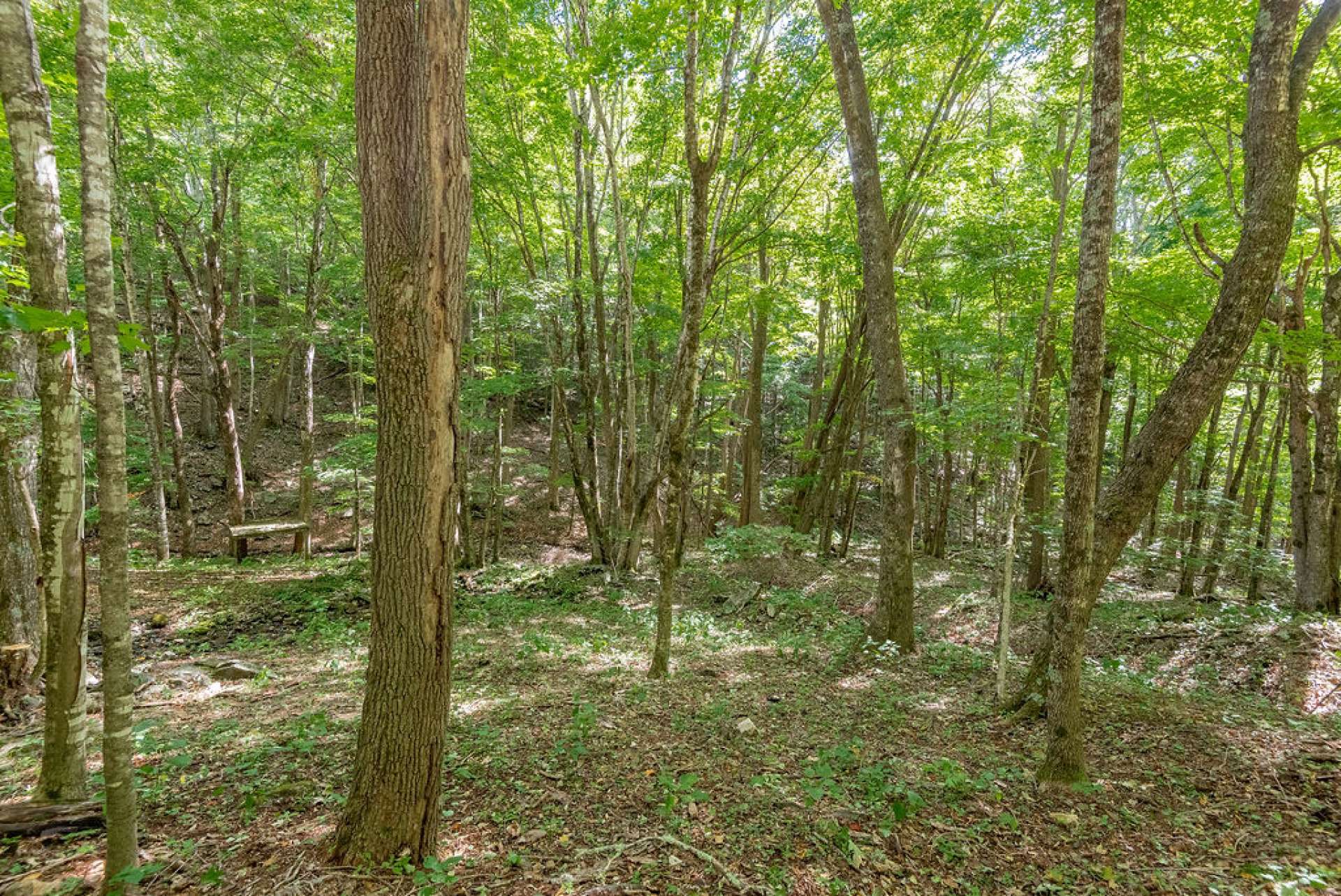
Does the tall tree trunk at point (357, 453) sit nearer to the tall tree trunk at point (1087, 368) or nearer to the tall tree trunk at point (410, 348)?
the tall tree trunk at point (410, 348)

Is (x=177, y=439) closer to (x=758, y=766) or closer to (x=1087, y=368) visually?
(x=758, y=766)

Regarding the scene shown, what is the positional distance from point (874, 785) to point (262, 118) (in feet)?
48.5

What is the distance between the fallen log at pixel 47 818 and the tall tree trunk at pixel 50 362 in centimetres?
68

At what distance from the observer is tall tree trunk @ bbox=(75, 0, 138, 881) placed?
103 inches

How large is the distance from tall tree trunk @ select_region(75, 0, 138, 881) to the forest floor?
2.07 ft

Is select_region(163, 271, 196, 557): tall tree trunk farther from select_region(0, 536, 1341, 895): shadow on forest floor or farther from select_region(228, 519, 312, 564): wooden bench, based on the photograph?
select_region(0, 536, 1341, 895): shadow on forest floor

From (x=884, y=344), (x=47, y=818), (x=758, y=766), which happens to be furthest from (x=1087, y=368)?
(x=47, y=818)

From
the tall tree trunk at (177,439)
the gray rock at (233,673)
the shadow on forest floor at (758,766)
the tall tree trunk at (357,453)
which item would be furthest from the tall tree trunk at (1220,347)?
the tall tree trunk at (177,439)

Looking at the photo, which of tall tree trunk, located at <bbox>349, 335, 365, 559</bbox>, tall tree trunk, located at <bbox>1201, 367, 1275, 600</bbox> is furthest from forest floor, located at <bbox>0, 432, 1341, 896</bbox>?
tall tree trunk, located at <bbox>349, 335, 365, 559</bbox>

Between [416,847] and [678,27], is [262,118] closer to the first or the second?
[678,27]

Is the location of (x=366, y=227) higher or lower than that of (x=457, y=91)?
lower

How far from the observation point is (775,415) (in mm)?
26047

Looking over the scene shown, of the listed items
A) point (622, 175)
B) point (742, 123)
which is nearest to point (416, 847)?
point (742, 123)

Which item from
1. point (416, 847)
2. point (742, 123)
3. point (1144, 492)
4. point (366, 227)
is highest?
point (742, 123)
